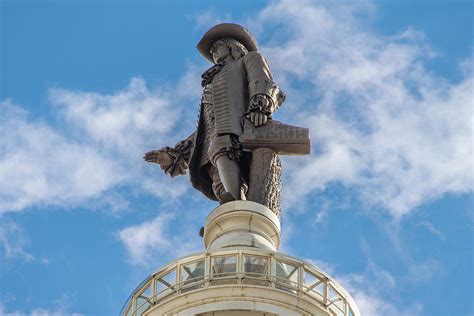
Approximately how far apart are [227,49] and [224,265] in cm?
910

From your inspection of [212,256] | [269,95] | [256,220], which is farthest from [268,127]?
[212,256]

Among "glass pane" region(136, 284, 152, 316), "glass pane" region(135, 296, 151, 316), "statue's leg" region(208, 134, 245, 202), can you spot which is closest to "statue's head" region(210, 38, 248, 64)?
"statue's leg" region(208, 134, 245, 202)

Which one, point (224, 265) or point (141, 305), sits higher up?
point (224, 265)

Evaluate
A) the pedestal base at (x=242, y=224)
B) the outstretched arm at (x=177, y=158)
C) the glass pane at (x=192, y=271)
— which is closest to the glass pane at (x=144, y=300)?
the glass pane at (x=192, y=271)

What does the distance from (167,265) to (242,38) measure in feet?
31.0

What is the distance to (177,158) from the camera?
1409 inches

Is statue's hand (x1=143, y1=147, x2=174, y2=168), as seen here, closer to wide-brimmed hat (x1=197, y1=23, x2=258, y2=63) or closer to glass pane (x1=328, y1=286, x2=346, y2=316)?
wide-brimmed hat (x1=197, y1=23, x2=258, y2=63)

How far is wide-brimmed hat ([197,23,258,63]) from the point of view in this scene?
36.8 m

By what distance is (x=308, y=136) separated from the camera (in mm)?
33375

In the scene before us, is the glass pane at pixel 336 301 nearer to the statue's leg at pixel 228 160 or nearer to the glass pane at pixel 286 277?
the glass pane at pixel 286 277

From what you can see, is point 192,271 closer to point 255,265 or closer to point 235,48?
point 255,265

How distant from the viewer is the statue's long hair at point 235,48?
36375mm

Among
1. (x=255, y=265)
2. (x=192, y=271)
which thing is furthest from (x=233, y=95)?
(x=192, y=271)

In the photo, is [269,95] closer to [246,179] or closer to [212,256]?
[246,179]
